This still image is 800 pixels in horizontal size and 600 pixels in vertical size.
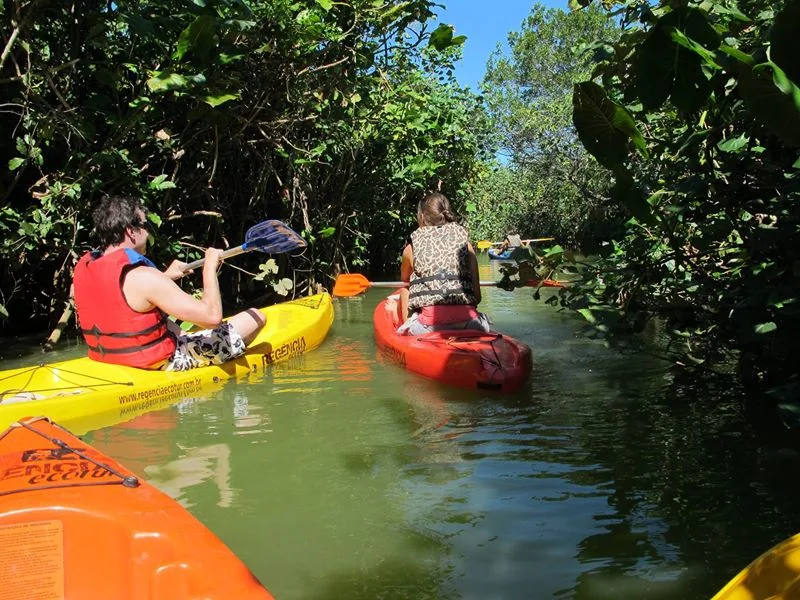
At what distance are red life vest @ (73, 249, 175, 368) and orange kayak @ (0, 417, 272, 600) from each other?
8.10 feet

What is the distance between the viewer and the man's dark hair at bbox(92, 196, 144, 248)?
4.36m

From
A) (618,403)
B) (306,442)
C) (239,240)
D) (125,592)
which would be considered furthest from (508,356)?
(239,240)

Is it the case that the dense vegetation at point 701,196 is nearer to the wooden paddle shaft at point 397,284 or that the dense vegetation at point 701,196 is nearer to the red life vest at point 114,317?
the wooden paddle shaft at point 397,284

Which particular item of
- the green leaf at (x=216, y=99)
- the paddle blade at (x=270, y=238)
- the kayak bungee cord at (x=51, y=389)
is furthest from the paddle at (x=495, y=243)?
the green leaf at (x=216, y=99)

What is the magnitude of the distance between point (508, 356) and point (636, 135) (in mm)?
2909

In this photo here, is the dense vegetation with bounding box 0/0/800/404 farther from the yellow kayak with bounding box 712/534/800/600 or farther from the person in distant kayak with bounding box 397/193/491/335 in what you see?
the yellow kayak with bounding box 712/534/800/600

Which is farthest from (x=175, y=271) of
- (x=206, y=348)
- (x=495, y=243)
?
(x=495, y=243)

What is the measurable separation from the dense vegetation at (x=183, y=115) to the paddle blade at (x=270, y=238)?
1260 mm

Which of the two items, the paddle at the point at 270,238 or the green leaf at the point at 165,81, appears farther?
the paddle at the point at 270,238

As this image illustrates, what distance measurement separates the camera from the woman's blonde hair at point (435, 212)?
5449 millimetres

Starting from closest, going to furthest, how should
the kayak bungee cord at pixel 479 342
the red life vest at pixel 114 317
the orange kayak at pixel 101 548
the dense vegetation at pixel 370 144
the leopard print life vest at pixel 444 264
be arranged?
the orange kayak at pixel 101 548 < the dense vegetation at pixel 370 144 < the red life vest at pixel 114 317 < the kayak bungee cord at pixel 479 342 < the leopard print life vest at pixel 444 264

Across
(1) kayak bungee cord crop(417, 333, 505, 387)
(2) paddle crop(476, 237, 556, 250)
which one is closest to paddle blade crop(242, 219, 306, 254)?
(1) kayak bungee cord crop(417, 333, 505, 387)

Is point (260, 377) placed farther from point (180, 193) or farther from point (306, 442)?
point (180, 193)

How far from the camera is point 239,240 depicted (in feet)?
31.5
